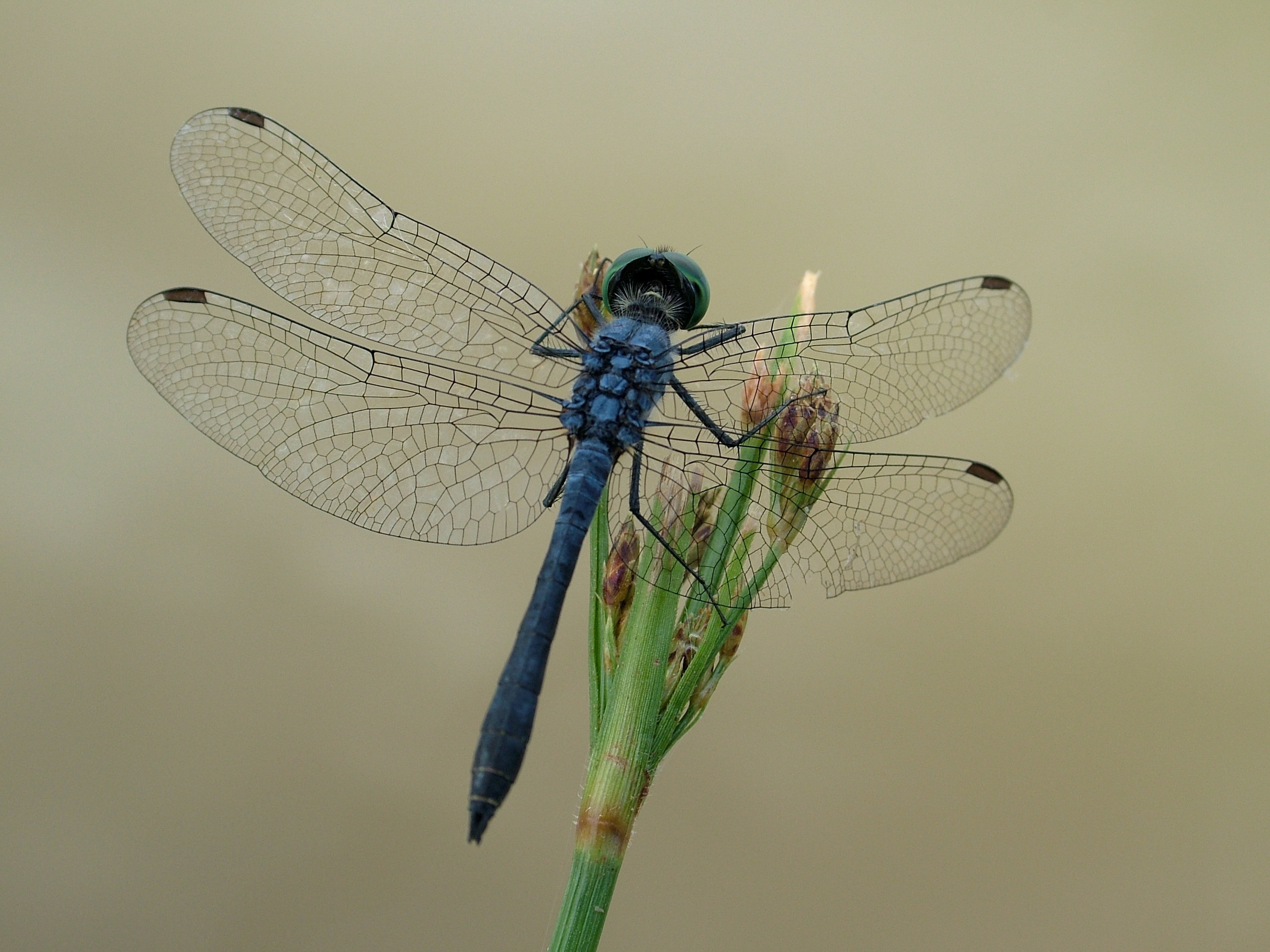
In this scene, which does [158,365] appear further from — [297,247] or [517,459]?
[517,459]

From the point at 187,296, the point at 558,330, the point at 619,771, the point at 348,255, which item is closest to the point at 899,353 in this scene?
the point at 558,330

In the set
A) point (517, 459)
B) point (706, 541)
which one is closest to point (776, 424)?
point (706, 541)

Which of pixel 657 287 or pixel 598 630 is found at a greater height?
pixel 657 287

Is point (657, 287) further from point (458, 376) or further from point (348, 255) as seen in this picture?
point (348, 255)

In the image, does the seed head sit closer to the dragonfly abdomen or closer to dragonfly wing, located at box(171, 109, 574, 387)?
the dragonfly abdomen

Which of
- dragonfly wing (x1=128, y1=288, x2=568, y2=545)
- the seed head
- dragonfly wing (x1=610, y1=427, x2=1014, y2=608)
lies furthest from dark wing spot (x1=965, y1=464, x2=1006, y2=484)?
dragonfly wing (x1=128, y1=288, x2=568, y2=545)

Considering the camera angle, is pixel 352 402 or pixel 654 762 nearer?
pixel 654 762
